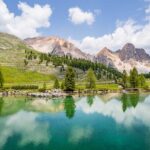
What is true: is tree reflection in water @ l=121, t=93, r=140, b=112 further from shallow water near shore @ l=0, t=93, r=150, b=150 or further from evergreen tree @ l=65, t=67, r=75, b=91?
evergreen tree @ l=65, t=67, r=75, b=91

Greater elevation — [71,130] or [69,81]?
[69,81]

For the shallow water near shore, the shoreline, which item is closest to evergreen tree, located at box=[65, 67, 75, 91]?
the shoreline

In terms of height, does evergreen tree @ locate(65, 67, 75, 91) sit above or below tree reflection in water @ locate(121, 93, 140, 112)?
above

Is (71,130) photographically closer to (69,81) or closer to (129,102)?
(129,102)

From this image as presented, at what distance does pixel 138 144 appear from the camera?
52.7 m

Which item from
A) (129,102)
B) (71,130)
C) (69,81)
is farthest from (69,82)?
(71,130)

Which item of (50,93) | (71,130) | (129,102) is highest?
(50,93)

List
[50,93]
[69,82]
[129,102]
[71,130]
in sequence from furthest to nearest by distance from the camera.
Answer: [69,82], [50,93], [129,102], [71,130]

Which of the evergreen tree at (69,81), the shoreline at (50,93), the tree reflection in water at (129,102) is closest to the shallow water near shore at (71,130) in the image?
the tree reflection in water at (129,102)

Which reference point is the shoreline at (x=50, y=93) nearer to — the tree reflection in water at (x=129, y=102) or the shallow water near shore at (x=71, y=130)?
the tree reflection in water at (x=129, y=102)

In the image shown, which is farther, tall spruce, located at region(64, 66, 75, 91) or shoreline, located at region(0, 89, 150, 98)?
tall spruce, located at region(64, 66, 75, 91)

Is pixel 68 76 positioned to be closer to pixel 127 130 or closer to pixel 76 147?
pixel 127 130

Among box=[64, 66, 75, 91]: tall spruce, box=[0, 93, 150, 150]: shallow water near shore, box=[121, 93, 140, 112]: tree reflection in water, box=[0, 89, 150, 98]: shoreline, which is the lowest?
box=[0, 93, 150, 150]: shallow water near shore

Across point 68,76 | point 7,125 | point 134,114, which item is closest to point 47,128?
point 7,125
